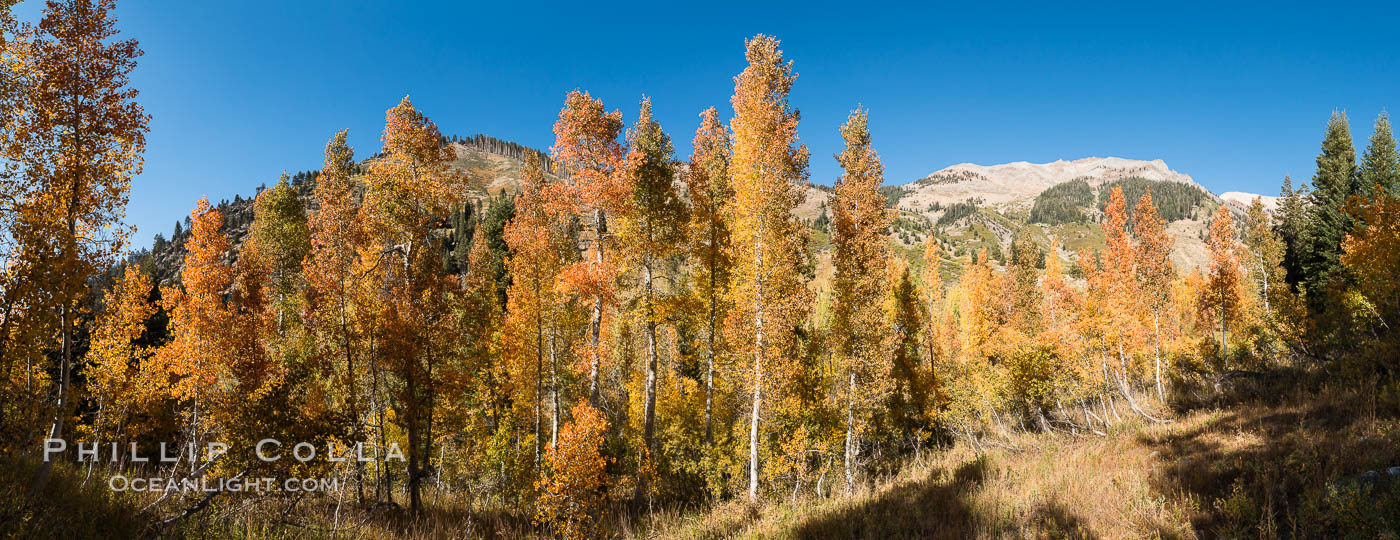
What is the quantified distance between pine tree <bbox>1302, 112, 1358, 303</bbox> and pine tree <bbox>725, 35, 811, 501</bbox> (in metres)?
36.6

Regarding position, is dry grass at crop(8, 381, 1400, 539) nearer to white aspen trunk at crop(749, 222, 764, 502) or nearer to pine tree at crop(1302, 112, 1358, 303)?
white aspen trunk at crop(749, 222, 764, 502)

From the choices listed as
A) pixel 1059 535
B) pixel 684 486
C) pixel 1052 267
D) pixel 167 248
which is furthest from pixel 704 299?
pixel 167 248

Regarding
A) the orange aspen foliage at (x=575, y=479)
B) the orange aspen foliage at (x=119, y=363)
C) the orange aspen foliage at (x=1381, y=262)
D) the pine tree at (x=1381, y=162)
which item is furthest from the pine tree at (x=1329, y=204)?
the orange aspen foliage at (x=119, y=363)

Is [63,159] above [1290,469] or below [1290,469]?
above

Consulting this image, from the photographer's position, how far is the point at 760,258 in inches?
563

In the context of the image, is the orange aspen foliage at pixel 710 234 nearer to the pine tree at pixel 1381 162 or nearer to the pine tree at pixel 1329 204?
the pine tree at pixel 1329 204

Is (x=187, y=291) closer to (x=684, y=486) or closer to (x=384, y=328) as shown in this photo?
(x=384, y=328)

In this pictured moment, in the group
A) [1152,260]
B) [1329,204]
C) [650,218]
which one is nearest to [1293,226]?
[1329,204]

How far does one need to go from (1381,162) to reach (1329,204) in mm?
3040

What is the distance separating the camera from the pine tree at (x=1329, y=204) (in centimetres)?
2981

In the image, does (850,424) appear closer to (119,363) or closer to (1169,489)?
(1169,489)

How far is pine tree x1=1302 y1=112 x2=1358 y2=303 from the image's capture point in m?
29.8

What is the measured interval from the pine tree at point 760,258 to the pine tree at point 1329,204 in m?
→ 36.6

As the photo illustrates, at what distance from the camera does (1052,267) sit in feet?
131
